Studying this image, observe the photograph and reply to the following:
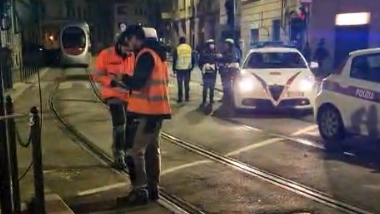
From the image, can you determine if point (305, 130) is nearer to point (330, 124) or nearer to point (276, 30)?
point (330, 124)

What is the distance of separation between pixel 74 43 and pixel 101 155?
26.1 metres

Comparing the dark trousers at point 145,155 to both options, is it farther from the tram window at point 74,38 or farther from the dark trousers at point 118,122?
the tram window at point 74,38

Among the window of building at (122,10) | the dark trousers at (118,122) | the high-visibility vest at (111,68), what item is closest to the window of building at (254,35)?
the dark trousers at (118,122)

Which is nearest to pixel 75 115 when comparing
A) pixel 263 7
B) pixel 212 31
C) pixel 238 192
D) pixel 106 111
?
pixel 106 111

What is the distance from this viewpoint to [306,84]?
12930mm

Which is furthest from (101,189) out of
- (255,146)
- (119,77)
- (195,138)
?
(195,138)

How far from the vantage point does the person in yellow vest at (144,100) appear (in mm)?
5938

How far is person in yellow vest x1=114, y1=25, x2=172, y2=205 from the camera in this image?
594cm

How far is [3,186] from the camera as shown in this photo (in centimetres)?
517

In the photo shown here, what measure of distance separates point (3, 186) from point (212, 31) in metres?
41.8

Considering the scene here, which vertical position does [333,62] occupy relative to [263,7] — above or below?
below

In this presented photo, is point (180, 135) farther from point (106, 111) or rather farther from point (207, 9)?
point (207, 9)

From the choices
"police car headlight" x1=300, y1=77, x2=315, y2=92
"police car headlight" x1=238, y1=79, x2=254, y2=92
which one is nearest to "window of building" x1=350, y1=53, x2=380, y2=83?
"police car headlight" x1=300, y1=77, x2=315, y2=92

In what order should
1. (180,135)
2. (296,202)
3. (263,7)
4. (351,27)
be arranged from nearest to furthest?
(296,202) → (180,135) → (351,27) → (263,7)
